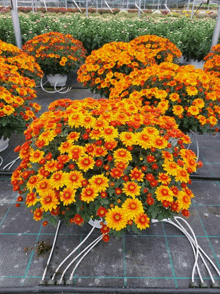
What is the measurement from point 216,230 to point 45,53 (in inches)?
229

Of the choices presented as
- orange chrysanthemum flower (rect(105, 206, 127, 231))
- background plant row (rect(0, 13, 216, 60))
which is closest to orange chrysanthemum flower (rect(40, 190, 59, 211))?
orange chrysanthemum flower (rect(105, 206, 127, 231))

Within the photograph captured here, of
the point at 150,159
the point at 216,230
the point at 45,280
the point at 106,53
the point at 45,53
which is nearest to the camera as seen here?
the point at 150,159

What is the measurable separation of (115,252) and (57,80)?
18.5ft

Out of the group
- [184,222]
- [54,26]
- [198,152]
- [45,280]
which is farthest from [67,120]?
[54,26]

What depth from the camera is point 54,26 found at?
8664mm

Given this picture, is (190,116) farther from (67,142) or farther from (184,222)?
(67,142)

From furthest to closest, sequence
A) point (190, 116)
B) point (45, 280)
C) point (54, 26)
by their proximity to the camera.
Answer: point (54, 26) < point (190, 116) < point (45, 280)

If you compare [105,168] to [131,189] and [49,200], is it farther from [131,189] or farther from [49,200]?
[49,200]

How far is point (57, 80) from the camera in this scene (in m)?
6.91

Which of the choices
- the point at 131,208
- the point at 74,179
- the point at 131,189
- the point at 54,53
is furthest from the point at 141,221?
the point at 54,53

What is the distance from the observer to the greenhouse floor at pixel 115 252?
225cm

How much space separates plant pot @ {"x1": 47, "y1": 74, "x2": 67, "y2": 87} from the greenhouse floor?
4.59m

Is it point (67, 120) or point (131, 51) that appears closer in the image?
point (67, 120)

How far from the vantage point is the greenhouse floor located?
2246mm
